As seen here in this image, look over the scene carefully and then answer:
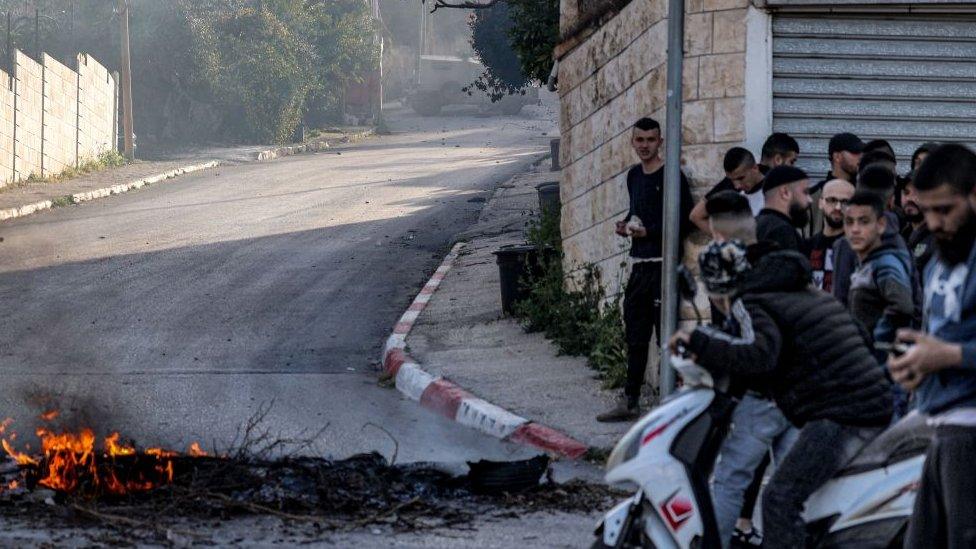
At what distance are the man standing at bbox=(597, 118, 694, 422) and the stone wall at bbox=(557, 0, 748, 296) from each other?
16.1 inches

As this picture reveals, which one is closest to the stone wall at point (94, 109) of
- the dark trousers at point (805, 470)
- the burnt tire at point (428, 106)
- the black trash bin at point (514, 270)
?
the black trash bin at point (514, 270)

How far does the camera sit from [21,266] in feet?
51.1

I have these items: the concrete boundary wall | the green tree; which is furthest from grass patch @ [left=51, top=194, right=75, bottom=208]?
the green tree

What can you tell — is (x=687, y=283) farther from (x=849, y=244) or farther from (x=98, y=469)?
(x=98, y=469)

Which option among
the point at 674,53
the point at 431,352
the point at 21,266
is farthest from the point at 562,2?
the point at 21,266

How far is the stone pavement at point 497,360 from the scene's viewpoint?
870 cm

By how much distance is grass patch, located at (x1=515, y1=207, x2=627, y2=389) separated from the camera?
384 inches

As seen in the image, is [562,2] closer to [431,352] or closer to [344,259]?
[431,352]

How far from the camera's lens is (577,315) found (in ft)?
36.0

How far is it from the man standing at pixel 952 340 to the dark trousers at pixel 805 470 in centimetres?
74

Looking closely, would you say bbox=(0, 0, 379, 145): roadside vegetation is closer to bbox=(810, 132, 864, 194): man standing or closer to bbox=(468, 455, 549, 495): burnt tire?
bbox=(810, 132, 864, 194): man standing

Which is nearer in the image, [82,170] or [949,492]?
[949,492]

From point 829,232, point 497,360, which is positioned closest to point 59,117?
point 497,360

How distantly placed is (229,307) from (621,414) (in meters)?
6.11
